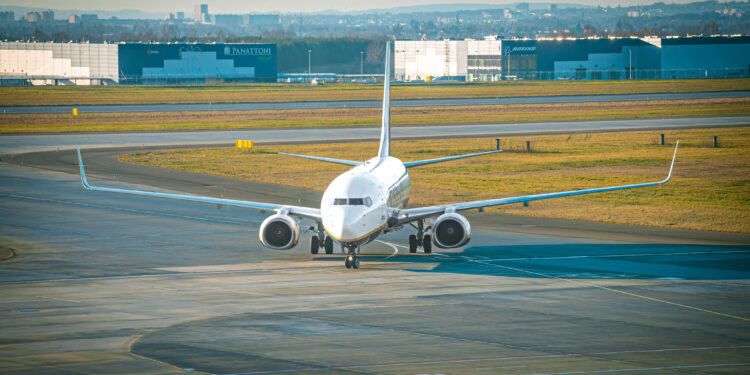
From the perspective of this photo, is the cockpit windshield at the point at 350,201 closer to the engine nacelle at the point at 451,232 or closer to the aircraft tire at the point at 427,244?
the engine nacelle at the point at 451,232

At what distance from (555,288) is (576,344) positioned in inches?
346

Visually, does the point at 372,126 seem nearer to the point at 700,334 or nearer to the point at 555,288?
the point at 555,288

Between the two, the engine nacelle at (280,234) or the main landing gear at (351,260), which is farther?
the engine nacelle at (280,234)

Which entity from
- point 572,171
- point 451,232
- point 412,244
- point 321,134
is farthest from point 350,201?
point 321,134

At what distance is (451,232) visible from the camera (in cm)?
4081

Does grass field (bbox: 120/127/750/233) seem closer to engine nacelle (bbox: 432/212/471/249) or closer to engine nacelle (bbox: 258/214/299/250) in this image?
engine nacelle (bbox: 432/212/471/249)

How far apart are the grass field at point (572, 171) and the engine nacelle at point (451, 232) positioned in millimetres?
16269

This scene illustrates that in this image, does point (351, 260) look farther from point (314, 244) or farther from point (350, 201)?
point (314, 244)

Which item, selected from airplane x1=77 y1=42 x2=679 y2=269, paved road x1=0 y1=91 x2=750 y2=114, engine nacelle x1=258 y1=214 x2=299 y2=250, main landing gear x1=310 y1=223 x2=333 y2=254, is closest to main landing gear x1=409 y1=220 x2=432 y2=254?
airplane x1=77 y1=42 x2=679 y2=269

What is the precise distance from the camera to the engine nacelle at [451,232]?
4066cm

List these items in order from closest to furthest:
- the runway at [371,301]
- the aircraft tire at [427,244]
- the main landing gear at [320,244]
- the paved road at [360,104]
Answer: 1. the runway at [371,301]
2. the main landing gear at [320,244]
3. the aircraft tire at [427,244]
4. the paved road at [360,104]

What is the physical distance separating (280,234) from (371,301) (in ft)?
26.5

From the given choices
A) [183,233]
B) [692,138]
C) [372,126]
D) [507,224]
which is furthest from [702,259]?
[372,126]

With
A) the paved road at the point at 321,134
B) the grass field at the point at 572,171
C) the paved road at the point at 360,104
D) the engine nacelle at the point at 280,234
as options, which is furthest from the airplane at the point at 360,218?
the paved road at the point at 360,104
